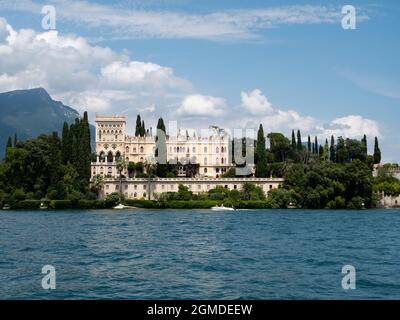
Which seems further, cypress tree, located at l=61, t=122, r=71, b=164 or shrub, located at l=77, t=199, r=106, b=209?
cypress tree, located at l=61, t=122, r=71, b=164

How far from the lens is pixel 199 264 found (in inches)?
853

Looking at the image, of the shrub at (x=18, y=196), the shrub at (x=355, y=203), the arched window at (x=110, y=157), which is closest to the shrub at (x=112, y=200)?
the shrub at (x=18, y=196)

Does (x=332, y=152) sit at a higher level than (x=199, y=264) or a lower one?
higher

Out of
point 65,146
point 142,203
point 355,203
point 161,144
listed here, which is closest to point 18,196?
point 65,146

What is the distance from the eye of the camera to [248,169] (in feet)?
290

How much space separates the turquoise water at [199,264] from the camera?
16.5 metres

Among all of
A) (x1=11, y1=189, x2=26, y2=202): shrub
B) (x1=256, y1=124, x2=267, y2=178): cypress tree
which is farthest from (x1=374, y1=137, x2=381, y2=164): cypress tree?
(x1=11, y1=189, x2=26, y2=202): shrub

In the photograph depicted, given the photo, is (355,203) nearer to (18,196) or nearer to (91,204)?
(91,204)

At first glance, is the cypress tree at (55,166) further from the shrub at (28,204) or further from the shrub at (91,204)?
the shrub at (91,204)

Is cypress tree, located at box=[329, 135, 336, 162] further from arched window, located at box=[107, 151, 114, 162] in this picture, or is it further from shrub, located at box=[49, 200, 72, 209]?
shrub, located at box=[49, 200, 72, 209]

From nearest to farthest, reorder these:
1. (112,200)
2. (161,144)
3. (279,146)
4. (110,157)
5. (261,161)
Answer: (112,200)
(261,161)
(161,144)
(110,157)
(279,146)

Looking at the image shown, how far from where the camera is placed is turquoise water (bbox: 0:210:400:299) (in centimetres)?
1650
